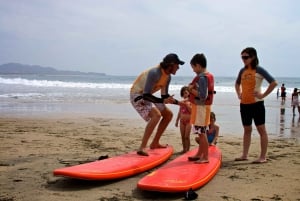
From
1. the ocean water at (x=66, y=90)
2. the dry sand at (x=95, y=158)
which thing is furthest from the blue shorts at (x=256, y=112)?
the ocean water at (x=66, y=90)

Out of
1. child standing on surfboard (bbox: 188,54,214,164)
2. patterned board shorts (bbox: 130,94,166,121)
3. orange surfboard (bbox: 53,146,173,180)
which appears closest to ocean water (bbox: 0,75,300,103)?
patterned board shorts (bbox: 130,94,166,121)

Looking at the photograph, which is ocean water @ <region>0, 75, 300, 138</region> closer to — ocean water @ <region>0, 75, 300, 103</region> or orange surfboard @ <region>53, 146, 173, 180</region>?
ocean water @ <region>0, 75, 300, 103</region>

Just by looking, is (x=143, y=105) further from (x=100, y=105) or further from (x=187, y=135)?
(x=100, y=105)

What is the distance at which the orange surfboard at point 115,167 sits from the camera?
4.63 meters

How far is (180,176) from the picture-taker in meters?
4.75

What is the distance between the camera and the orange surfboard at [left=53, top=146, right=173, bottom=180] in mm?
4633

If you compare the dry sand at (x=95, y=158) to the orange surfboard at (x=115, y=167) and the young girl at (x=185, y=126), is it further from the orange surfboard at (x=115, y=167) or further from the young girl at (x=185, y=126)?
the young girl at (x=185, y=126)

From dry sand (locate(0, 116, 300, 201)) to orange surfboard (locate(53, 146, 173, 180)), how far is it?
12 cm

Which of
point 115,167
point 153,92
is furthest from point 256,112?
point 115,167

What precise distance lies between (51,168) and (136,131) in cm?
444

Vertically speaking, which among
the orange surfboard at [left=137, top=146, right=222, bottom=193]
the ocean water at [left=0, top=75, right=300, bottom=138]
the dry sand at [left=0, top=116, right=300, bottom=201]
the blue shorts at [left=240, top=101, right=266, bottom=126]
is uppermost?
the blue shorts at [left=240, top=101, right=266, bottom=126]

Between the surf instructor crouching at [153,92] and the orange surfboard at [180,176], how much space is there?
2.48 ft

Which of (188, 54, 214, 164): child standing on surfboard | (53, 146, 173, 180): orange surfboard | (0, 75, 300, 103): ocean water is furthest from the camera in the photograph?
(0, 75, 300, 103): ocean water

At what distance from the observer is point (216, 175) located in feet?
17.8
